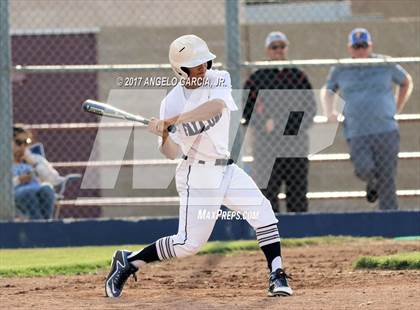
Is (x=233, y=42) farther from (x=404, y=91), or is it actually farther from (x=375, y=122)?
(x=404, y=91)

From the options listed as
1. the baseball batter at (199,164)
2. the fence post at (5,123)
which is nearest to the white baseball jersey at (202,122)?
the baseball batter at (199,164)

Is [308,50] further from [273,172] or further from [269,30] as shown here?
[273,172]

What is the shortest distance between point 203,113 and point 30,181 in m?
5.39

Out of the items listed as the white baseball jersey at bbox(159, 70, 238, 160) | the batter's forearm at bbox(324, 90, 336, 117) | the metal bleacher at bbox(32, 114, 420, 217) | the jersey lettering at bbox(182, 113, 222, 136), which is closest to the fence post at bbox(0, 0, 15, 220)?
A: the metal bleacher at bbox(32, 114, 420, 217)

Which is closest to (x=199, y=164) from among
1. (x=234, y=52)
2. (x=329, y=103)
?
(x=234, y=52)

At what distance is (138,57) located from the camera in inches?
625

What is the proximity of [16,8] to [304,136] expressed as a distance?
4801 mm

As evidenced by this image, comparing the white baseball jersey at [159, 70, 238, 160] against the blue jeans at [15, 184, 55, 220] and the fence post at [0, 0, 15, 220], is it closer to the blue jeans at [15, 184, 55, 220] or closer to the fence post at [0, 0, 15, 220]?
the fence post at [0, 0, 15, 220]

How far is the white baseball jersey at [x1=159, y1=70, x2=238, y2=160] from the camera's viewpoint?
26.0ft

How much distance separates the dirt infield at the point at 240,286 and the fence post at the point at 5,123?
2312 mm

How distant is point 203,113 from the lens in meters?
7.81

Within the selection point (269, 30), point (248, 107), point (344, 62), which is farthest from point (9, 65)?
point (269, 30)

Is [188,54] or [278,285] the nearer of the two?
[278,285]

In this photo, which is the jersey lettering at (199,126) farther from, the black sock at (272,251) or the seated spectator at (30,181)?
the seated spectator at (30,181)
